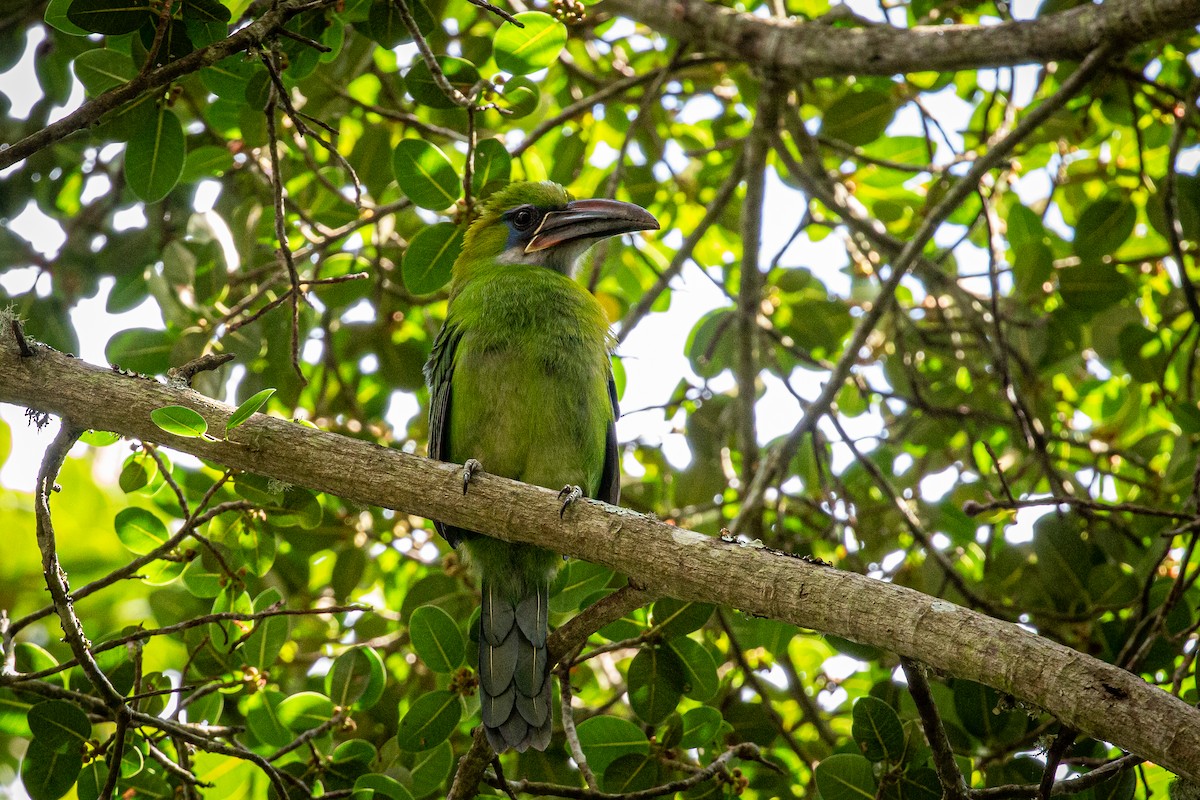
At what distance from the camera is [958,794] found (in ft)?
7.13

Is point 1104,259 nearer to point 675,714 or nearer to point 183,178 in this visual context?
point 675,714

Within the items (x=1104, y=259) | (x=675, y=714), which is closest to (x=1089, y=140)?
(x=1104, y=259)

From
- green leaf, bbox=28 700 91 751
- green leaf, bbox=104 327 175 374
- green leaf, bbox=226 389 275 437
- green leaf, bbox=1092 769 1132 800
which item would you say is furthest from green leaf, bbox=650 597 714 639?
green leaf, bbox=104 327 175 374

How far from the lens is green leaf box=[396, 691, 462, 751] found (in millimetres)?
2781

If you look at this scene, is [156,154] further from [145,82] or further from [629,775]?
[629,775]

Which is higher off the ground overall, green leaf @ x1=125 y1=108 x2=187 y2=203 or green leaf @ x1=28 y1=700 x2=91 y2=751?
green leaf @ x1=125 y1=108 x2=187 y2=203

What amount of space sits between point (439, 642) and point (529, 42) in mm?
1797

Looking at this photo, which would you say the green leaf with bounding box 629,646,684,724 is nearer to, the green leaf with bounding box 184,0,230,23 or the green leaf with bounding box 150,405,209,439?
the green leaf with bounding box 150,405,209,439

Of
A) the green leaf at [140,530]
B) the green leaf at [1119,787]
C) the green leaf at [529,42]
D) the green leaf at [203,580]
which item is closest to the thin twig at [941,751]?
the green leaf at [1119,787]

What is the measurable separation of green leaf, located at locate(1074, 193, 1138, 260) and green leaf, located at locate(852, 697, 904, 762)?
2.35 m

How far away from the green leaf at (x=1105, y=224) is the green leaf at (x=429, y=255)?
8.18ft

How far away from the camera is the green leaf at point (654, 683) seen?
2.83m

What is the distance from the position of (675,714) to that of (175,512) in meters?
1.67

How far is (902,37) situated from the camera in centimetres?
347
